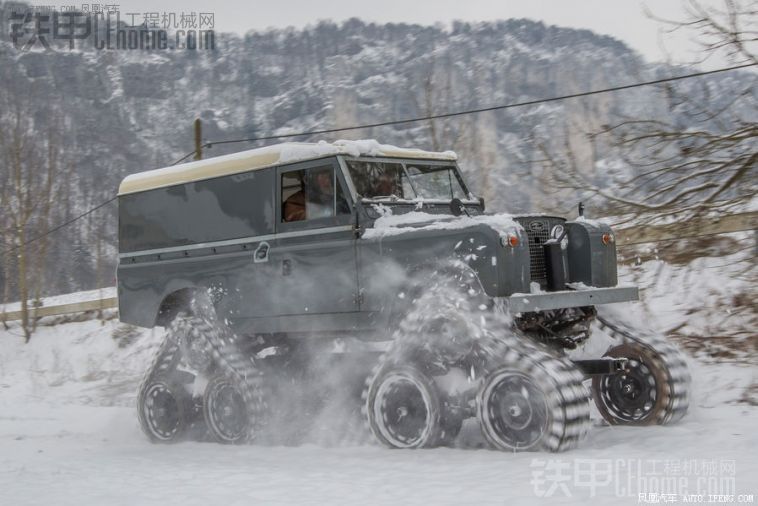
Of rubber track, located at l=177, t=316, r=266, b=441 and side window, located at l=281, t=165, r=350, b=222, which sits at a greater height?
side window, located at l=281, t=165, r=350, b=222

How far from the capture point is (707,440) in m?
6.66

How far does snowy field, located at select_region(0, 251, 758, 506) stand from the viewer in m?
5.36

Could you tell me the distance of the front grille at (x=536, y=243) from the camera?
789 centimetres

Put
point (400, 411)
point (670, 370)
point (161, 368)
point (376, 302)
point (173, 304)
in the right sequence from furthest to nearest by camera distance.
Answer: point (173, 304) < point (161, 368) < point (376, 302) < point (670, 370) < point (400, 411)

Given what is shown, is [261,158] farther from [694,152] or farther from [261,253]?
[694,152]

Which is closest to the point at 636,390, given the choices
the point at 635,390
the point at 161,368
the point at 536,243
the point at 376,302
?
the point at 635,390

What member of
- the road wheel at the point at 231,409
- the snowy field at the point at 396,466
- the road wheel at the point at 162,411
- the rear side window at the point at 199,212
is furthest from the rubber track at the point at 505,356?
the road wheel at the point at 162,411

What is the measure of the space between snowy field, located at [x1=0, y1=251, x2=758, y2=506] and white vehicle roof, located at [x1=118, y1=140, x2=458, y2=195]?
3.05m

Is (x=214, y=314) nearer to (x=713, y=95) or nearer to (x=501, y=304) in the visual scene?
(x=501, y=304)

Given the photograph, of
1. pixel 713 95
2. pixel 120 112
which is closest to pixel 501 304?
pixel 713 95

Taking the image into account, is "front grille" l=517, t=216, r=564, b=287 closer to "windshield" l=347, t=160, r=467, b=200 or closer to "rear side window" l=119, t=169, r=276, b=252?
"windshield" l=347, t=160, r=467, b=200

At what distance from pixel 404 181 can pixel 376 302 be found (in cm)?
168

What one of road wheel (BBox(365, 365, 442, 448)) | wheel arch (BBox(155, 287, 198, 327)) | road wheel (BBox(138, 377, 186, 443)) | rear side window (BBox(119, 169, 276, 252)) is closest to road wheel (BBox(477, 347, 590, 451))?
road wheel (BBox(365, 365, 442, 448))

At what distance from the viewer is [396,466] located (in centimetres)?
655
